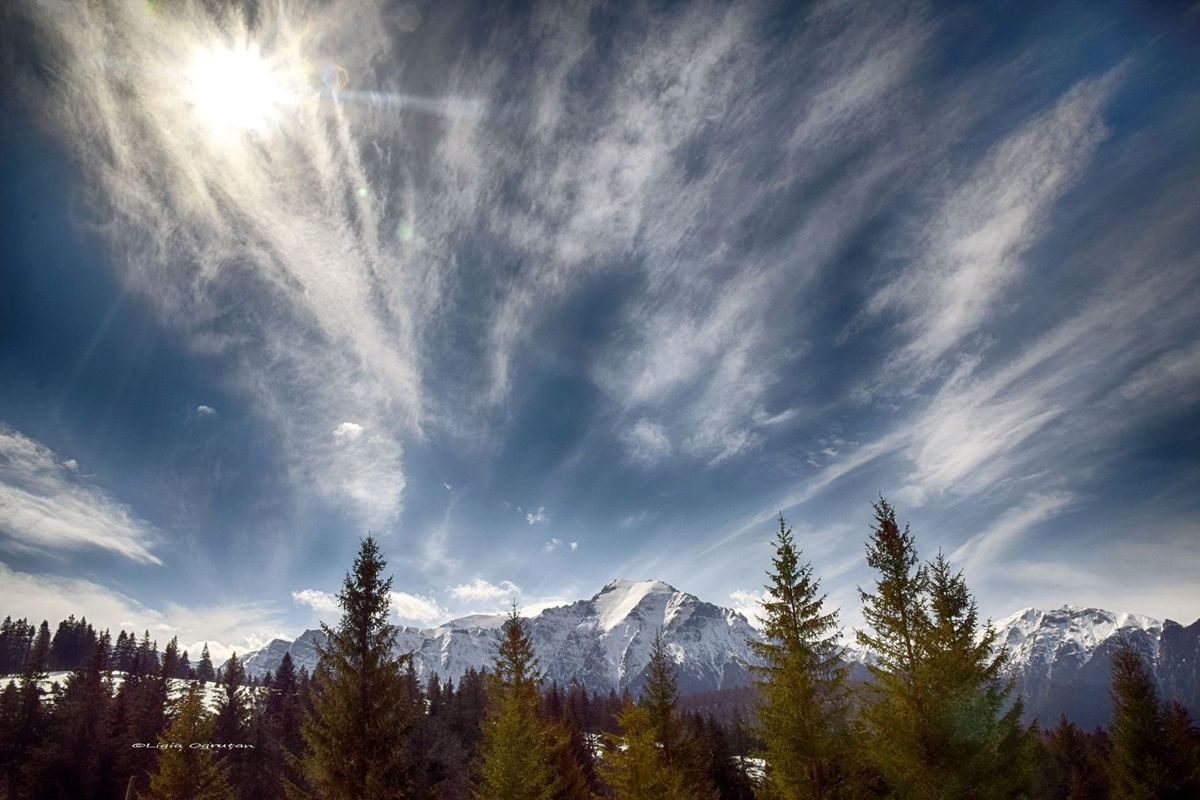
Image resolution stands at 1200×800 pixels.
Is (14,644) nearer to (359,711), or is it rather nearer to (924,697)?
(359,711)

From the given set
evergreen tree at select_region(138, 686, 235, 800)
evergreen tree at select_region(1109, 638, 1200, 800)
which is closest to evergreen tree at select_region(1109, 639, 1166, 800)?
evergreen tree at select_region(1109, 638, 1200, 800)

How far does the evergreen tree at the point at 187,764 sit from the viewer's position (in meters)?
28.1

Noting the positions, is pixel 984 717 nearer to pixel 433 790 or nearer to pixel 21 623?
pixel 433 790

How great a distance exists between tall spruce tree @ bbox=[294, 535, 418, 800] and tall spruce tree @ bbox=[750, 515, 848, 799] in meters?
12.2

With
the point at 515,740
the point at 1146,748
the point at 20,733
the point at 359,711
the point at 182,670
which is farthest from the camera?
the point at 182,670

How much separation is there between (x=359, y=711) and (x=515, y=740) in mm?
6883

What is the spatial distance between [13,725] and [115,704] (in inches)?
286

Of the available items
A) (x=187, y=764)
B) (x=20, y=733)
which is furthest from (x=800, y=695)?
(x=20, y=733)

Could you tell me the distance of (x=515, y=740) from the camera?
71.4 ft

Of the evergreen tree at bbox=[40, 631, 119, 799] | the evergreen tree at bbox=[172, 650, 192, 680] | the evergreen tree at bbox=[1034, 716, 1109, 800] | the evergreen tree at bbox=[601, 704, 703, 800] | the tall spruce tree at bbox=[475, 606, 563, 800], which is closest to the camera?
the evergreen tree at bbox=[601, 704, 703, 800]

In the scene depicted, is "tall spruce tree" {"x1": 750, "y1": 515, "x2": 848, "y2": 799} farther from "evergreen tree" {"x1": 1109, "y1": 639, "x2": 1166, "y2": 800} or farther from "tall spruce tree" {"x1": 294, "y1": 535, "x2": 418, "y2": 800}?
"evergreen tree" {"x1": 1109, "y1": 639, "x2": 1166, "y2": 800}

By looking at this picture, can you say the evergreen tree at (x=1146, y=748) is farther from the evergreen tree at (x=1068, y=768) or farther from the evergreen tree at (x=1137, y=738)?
the evergreen tree at (x=1068, y=768)

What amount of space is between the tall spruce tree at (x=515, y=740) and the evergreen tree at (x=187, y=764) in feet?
56.9

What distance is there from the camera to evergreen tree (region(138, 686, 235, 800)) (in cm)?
2812
